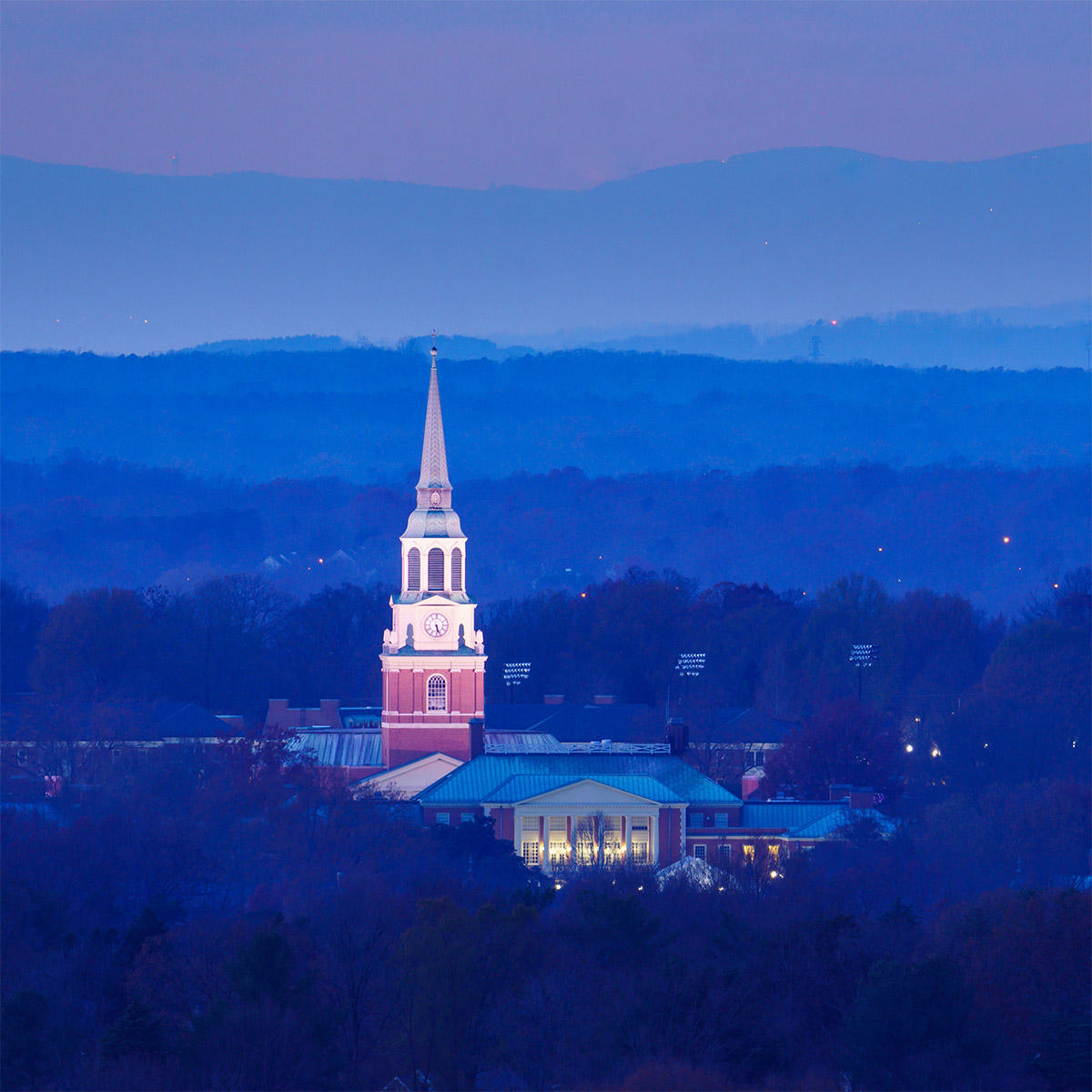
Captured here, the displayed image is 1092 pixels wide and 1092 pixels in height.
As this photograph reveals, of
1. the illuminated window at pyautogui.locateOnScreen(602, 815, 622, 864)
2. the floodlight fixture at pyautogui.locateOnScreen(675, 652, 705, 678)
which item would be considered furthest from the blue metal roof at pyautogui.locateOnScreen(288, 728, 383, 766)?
the floodlight fixture at pyautogui.locateOnScreen(675, 652, 705, 678)

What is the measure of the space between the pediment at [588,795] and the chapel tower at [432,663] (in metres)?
11.5

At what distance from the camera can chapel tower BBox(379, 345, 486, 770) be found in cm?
9000

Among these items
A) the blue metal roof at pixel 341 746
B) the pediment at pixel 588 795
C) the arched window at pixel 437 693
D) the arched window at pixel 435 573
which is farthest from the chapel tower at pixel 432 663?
the pediment at pixel 588 795

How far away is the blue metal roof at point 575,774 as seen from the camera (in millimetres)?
79688


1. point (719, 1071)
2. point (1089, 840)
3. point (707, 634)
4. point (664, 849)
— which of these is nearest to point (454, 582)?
point (664, 849)

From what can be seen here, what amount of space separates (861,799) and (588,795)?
349 inches

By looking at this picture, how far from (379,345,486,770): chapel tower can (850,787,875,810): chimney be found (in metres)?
14.1

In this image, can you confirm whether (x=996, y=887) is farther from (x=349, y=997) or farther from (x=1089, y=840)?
(x=349, y=997)

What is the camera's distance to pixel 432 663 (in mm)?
90500

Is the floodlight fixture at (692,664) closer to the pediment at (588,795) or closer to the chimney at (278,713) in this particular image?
the chimney at (278,713)

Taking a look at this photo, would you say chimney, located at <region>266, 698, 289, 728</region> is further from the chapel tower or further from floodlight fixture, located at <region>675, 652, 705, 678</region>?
the chapel tower

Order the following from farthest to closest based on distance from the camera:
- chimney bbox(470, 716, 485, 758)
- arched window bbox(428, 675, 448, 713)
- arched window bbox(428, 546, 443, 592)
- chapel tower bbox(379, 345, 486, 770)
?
arched window bbox(428, 546, 443, 592) < arched window bbox(428, 675, 448, 713) < chapel tower bbox(379, 345, 486, 770) < chimney bbox(470, 716, 485, 758)

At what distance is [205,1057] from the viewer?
38.5 meters

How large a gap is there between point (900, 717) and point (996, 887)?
1879 inches
